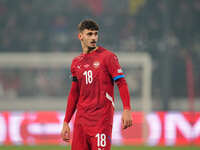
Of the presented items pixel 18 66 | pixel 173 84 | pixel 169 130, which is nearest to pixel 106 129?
pixel 169 130

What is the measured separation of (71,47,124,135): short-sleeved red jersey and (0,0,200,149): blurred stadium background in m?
7.48

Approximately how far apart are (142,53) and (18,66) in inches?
165

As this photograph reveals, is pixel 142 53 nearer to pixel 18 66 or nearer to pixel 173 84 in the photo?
pixel 173 84

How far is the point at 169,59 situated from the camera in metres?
15.5

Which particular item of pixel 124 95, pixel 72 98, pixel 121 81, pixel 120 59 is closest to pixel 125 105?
pixel 124 95

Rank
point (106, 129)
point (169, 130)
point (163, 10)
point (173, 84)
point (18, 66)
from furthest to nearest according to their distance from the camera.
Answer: point (163, 10) < point (173, 84) < point (18, 66) < point (169, 130) < point (106, 129)

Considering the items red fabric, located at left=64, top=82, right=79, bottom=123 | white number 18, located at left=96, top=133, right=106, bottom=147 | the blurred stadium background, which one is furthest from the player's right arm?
the blurred stadium background

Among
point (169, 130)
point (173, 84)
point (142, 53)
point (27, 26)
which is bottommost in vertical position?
point (169, 130)

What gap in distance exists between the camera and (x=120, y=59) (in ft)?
47.3

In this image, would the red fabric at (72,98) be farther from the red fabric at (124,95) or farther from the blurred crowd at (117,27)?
the blurred crowd at (117,27)

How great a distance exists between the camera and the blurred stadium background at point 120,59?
39.2 feet

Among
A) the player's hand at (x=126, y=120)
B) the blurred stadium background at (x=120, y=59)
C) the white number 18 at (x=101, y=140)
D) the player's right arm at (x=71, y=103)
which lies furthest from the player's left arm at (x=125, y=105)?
the blurred stadium background at (x=120, y=59)

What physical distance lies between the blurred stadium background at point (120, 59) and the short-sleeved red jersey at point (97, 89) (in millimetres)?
7475

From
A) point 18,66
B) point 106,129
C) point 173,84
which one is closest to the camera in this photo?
point 106,129
